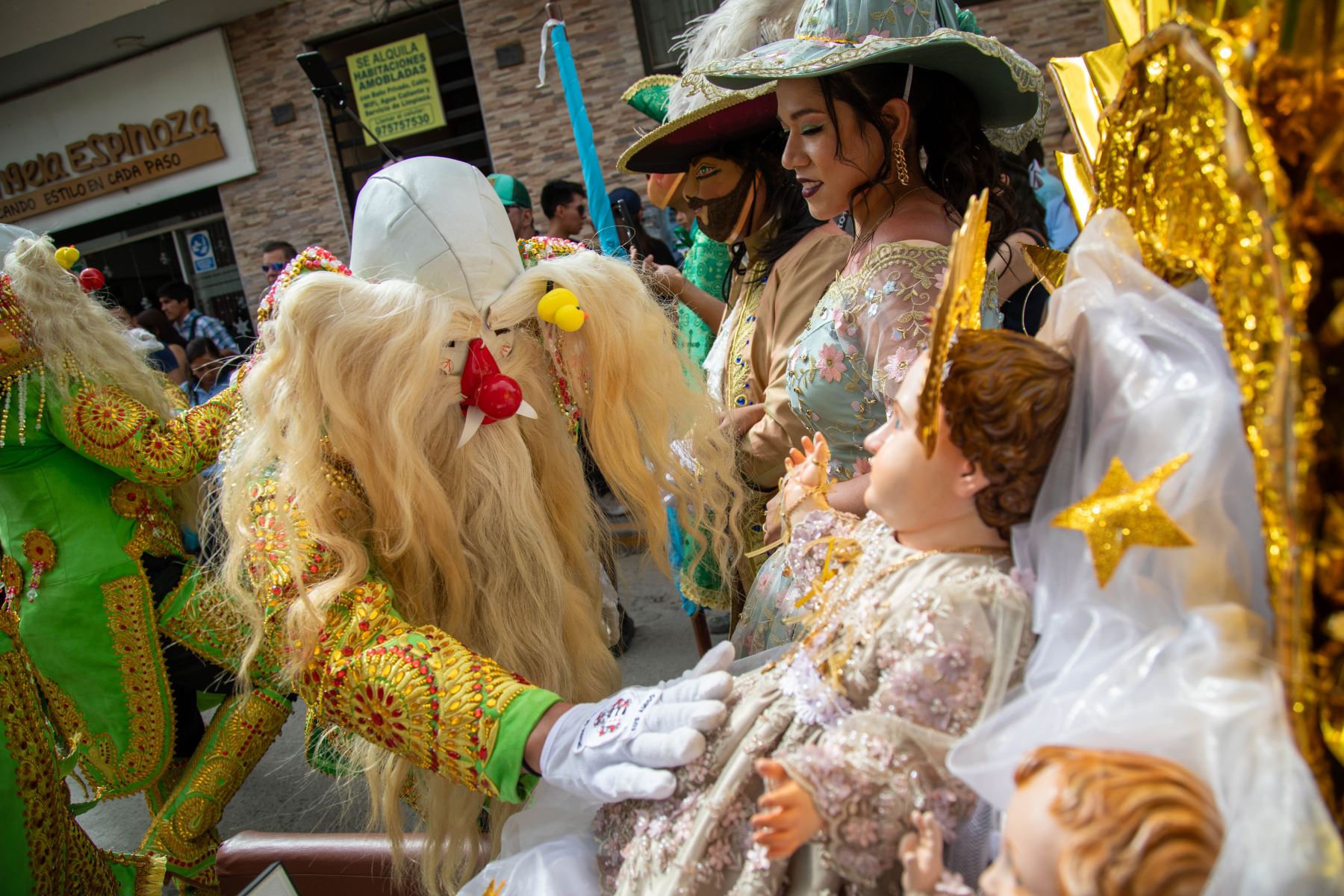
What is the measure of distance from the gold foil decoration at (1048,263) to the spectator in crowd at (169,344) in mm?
5073

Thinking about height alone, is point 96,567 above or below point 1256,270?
below

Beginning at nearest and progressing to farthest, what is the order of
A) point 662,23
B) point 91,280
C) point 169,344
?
point 91,280, point 169,344, point 662,23

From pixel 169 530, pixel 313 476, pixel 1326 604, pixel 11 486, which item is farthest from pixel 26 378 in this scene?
pixel 1326 604

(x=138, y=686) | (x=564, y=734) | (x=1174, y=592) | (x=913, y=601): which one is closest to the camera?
(x=1174, y=592)

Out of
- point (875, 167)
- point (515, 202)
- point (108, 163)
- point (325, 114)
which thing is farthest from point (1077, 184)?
point (108, 163)

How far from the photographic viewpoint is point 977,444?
0.91 metres

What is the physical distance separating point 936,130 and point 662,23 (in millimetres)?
6601

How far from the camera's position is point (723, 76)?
1659 mm

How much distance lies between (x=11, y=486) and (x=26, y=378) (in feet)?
0.98

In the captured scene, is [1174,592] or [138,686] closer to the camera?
[1174,592]

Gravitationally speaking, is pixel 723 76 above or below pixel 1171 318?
above

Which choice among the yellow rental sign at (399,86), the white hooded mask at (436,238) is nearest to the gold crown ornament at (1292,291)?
the white hooded mask at (436,238)

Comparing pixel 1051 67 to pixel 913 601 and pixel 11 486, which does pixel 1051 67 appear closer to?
pixel 913 601

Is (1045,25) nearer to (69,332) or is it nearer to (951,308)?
(69,332)
